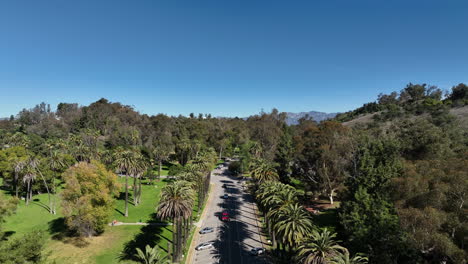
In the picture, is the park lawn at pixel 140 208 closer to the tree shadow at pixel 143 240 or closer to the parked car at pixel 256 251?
the tree shadow at pixel 143 240

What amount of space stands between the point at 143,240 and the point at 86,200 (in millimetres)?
12960

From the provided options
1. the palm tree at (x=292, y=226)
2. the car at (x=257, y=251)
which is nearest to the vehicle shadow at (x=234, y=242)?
the car at (x=257, y=251)

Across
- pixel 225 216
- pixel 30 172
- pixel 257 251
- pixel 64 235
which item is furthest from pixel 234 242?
pixel 30 172

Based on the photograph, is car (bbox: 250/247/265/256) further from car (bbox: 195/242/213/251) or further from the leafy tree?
the leafy tree

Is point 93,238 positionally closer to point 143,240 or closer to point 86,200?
point 86,200

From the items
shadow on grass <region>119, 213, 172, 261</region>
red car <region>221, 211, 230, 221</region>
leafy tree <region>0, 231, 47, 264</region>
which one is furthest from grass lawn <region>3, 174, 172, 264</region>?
leafy tree <region>0, 231, 47, 264</region>

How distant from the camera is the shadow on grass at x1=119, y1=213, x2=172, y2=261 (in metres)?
38.8

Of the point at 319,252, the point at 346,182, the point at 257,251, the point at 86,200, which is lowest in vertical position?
the point at 257,251

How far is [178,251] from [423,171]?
1534 inches

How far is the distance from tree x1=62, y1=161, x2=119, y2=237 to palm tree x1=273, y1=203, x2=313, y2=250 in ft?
110

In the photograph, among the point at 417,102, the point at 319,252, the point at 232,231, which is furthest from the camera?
the point at 417,102

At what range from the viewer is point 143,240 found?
42.9m

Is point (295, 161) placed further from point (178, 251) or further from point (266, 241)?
point (178, 251)

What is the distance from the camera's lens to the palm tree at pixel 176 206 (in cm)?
3309
